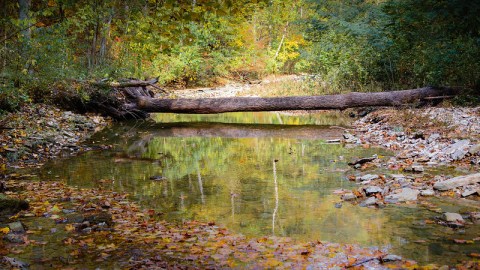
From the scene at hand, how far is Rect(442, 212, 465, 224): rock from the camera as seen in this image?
4328mm

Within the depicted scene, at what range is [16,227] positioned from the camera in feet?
14.2

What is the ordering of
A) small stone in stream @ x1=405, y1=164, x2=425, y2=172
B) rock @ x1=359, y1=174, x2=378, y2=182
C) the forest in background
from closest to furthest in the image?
rock @ x1=359, y1=174, x2=378, y2=182, small stone in stream @ x1=405, y1=164, x2=425, y2=172, the forest in background

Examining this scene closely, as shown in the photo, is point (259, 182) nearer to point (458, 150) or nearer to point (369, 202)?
point (369, 202)

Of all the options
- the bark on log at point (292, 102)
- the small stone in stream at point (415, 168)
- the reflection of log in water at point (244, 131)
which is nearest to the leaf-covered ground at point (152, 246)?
the small stone in stream at point (415, 168)

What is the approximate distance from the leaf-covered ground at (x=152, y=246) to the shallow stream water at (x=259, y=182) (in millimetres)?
255

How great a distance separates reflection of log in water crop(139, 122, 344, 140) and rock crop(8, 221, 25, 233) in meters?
7.39

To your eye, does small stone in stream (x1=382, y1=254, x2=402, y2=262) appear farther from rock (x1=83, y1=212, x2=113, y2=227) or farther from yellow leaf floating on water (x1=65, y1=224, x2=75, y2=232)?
yellow leaf floating on water (x1=65, y1=224, x2=75, y2=232)

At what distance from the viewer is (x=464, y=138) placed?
8.15 metres

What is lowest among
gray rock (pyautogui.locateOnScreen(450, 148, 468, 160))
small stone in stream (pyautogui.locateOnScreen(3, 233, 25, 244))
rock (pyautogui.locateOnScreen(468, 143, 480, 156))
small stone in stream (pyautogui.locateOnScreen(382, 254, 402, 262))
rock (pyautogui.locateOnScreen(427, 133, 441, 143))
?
small stone in stream (pyautogui.locateOnScreen(3, 233, 25, 244))

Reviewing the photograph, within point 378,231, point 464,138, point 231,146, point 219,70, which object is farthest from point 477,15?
point 219,70

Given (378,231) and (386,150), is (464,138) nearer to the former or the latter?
(386,150)

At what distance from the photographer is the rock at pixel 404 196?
5.19 m

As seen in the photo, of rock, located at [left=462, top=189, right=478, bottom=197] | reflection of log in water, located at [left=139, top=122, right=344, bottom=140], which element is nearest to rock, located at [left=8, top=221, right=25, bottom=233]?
rock, located at [left=462, top=189, right=478, bottom=197]

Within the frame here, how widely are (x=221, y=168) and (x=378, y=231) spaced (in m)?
3.74
